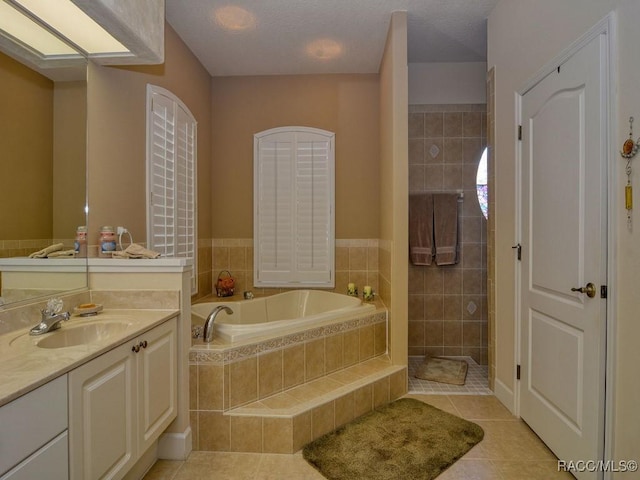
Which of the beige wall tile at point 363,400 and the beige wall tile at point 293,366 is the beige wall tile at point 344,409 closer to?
the beige wall tile at point 363,400

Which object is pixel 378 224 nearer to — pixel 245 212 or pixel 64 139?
pixel 245 212

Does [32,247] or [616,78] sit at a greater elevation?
[616,78]

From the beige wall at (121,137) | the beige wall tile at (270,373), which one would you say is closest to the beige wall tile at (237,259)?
the beige wall at (121,137)

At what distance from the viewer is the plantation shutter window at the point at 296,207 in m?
3.72

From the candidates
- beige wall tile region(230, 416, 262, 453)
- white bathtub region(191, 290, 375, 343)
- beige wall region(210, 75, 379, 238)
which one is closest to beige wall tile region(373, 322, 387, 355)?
white bathtub region(191, 290, 375, 343)

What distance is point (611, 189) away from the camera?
1.51 metres

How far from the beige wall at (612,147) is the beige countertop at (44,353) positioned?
2081mm

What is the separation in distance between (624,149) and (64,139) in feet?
8.56

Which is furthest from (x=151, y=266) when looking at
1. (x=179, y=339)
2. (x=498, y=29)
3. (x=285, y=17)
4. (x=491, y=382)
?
(x=498, y=29)

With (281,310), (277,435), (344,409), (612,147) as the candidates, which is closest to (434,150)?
(612,147)

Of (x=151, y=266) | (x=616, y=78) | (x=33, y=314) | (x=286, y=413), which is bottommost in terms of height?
(x=286, y=413)

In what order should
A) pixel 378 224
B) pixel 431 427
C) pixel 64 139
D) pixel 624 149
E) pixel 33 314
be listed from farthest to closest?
pixel 378 224 → pixel 431 427 → pixel 64 139 → pixel 33 314 → pixel 624 149

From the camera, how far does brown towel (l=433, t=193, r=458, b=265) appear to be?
3.51 m

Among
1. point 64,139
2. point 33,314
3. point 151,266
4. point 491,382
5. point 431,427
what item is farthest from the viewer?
point 491,382
